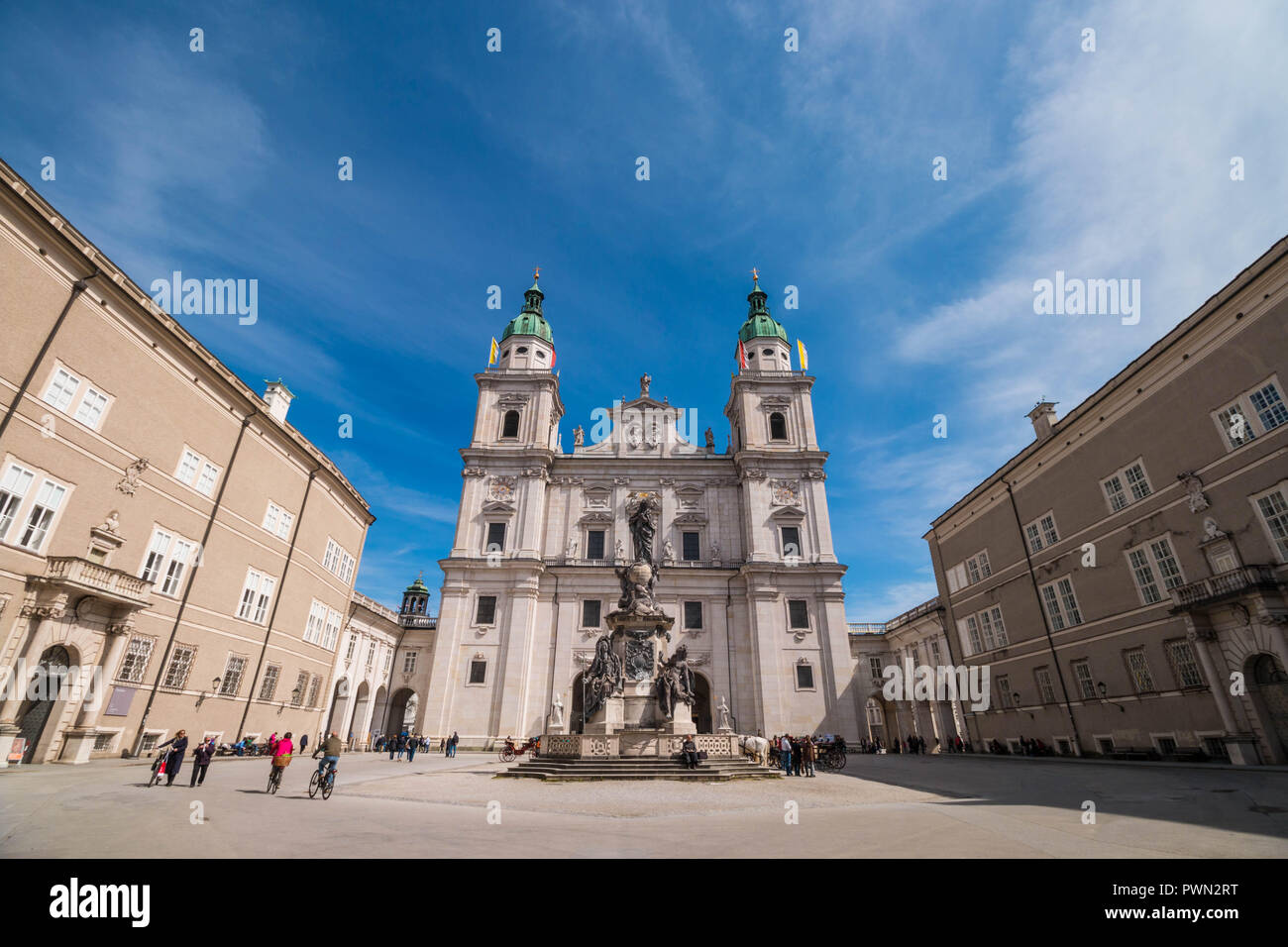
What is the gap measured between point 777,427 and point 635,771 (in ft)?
110

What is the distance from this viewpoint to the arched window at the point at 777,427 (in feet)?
148

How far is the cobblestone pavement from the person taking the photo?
22.2 feet

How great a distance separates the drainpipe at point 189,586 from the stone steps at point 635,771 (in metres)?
14.3

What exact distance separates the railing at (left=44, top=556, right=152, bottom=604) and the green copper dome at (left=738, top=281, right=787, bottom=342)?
42983 mm

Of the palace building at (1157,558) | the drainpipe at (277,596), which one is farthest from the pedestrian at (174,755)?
the palace building at (1157,558)

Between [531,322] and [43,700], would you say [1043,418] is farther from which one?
[43,700]

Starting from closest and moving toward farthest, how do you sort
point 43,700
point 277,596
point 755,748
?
point 43,700, point 755,748, point 277,596

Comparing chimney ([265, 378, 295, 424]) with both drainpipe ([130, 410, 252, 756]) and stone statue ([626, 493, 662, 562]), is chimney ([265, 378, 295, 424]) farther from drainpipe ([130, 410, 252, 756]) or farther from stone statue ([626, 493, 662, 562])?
stone statue ([626, 493, 662, 562])

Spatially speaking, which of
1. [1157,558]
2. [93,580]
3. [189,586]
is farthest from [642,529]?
[1157,558]

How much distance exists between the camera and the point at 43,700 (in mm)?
17969

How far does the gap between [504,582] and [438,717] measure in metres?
9.02
